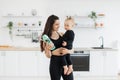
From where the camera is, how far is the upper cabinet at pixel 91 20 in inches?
246

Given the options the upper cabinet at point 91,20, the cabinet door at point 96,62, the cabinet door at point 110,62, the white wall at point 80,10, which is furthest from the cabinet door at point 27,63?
the cabinet door at point 110,62

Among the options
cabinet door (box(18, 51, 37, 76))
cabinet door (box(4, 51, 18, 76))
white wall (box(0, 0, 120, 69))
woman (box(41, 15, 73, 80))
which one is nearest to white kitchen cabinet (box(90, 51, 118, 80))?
white wall (box(0, 0, 120, 69))

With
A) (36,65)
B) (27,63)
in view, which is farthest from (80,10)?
(27,63)

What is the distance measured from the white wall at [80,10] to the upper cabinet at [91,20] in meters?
0.11

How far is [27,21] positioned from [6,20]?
565 millimetres

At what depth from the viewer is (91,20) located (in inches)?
248

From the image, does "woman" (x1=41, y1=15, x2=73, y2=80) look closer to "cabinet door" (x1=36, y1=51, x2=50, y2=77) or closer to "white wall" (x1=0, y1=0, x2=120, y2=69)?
"cabinet door" (x1=36, y1=51, x2=50, y2=77)

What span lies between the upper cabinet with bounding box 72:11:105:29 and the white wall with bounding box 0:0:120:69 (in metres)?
0.11

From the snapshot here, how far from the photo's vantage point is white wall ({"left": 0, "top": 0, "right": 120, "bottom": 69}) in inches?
247

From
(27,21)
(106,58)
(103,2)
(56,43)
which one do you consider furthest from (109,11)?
(56,43)

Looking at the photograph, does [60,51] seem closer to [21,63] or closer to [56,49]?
[56,49]

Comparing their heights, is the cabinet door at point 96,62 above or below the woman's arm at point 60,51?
below

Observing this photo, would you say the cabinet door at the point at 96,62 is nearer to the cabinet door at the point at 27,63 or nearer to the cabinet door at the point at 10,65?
the cabinet door at the point at 27,63

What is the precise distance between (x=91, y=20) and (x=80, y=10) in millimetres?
406
